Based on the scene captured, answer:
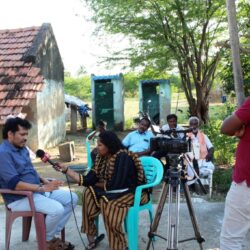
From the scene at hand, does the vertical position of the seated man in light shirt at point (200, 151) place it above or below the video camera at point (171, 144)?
below

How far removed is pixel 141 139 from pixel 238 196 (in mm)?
4093

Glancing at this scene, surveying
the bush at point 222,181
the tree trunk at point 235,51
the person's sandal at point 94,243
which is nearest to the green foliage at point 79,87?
the bush at point 222,181

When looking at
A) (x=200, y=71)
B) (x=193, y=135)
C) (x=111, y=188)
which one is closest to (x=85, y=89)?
(x=200, y=71)

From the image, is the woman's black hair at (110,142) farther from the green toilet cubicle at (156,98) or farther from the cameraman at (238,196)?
the green toilet cubicle at (156,98)

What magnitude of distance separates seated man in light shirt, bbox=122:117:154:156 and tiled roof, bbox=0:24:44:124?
3.70m

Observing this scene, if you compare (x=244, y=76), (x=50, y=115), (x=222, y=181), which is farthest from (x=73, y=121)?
(x=222, y=181)

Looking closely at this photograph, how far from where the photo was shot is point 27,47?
11.3m

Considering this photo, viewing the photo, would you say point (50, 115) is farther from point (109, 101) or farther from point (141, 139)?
point (141, 139)

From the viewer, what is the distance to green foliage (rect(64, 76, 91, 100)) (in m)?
35.3

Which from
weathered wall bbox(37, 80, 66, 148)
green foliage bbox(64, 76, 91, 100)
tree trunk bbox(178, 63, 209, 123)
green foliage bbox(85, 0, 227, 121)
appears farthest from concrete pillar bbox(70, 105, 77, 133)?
green foliage bbox(64, 76, 91, 100)

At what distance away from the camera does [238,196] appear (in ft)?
8.98

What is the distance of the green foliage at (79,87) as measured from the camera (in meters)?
35.3

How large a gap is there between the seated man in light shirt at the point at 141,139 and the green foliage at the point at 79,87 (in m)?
28.2

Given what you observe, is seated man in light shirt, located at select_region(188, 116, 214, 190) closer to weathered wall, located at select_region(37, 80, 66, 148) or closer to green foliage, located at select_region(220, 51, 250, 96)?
green foliage, located at select_region(220, 51, 250, 96)
